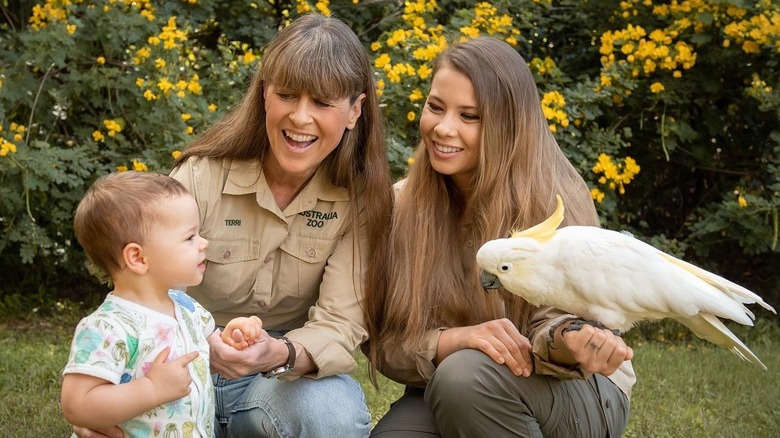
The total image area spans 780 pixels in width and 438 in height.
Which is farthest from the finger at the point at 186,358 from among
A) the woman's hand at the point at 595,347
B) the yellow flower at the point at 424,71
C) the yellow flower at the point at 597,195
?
the yellow flower at the point at 597,195

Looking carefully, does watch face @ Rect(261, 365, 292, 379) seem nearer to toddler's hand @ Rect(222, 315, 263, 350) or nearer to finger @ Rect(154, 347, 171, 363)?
toddler's hand @ Rect(222, 315, 263, 350)

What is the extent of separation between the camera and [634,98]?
4797 mm

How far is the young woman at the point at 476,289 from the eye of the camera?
238 centimetres

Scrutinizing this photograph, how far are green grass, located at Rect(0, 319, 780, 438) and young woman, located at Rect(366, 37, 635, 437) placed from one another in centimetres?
108

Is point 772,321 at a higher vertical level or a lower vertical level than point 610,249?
lower

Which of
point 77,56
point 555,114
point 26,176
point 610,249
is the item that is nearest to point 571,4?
point 555,114

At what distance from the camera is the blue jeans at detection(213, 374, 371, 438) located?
7.77ft

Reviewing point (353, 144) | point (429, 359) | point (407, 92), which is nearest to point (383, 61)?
point (407, 92)

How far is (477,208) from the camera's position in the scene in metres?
2.60

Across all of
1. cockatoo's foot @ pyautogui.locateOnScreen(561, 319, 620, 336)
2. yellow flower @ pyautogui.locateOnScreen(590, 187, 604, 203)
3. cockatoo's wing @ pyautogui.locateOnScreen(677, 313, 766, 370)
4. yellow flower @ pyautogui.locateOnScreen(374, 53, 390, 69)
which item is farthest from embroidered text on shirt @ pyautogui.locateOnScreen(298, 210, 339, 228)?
yellow flower @ pyautogui.locateOnScreen(590, 187, 604, 203)

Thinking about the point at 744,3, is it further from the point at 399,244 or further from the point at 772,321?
the point at 399,244

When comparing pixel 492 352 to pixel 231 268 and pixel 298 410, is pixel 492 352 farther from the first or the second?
pixel 231 268

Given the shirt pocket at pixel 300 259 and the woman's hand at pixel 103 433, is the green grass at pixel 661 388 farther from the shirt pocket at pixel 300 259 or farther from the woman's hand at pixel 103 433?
the woman's hand at pixel 103 433

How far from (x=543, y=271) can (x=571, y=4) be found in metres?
3.32
